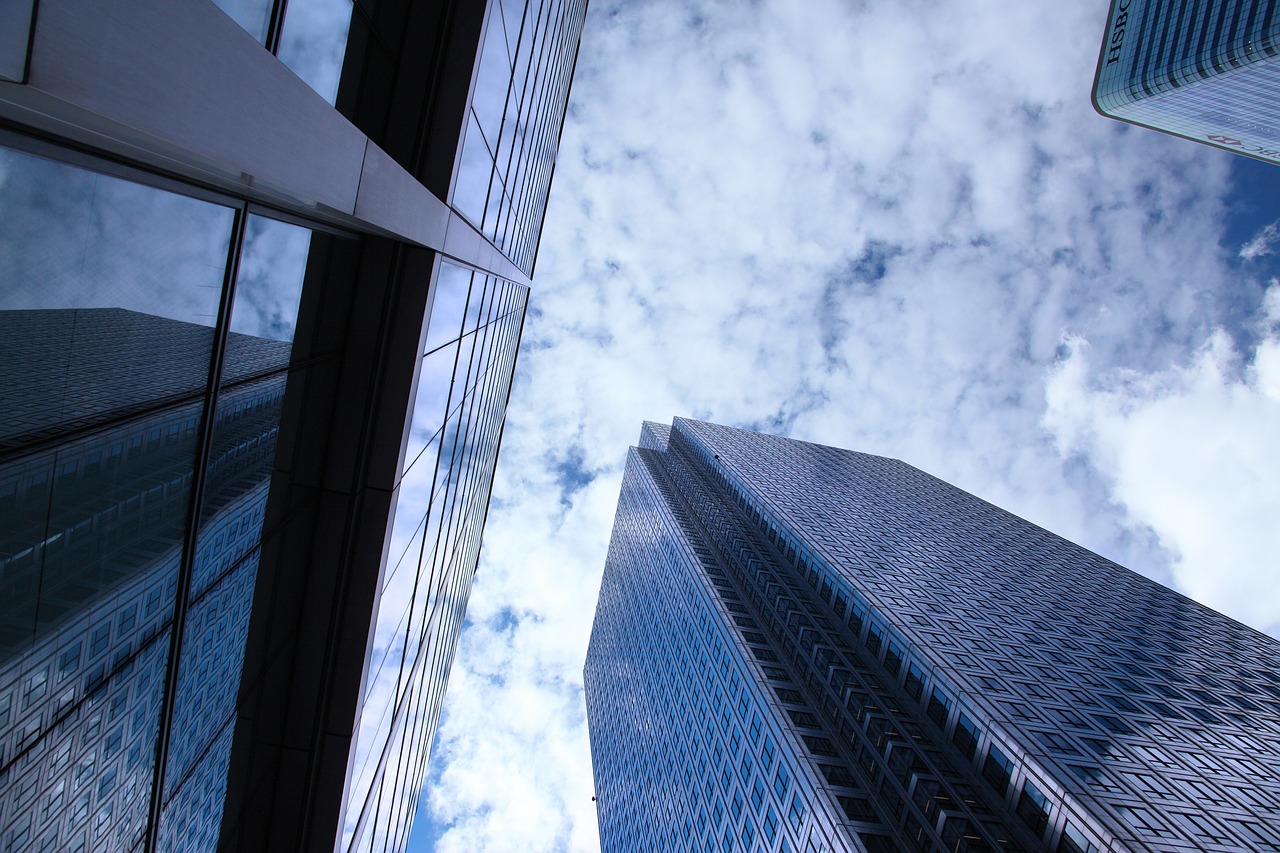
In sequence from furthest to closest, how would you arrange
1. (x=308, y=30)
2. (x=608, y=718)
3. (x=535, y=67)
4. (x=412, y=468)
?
1. (x=608, y=718)
2. (x=535, y=67)
3. (x=412, y=468)
4. (x=308, y=30)

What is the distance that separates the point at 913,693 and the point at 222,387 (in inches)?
2941

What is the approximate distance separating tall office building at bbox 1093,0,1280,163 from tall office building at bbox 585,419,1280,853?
7277cm

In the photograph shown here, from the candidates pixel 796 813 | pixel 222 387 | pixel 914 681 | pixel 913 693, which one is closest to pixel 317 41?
pixel 222 387

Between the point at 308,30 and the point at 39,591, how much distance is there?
6.16 metres

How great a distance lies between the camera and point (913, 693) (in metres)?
67.2

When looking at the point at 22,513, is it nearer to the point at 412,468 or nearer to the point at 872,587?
the point at 412,468

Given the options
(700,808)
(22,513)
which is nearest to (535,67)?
(22,513)

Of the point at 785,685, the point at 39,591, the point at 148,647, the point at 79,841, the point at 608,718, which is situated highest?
the point at 39,591

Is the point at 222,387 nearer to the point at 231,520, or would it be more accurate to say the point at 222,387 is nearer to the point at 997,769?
the point at 231,520

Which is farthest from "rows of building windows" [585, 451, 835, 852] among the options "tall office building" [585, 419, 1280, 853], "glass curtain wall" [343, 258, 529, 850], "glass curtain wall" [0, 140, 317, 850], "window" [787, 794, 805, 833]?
"glass curtain wall" [0, 140, 317, 850]

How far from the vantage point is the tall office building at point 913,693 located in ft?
162

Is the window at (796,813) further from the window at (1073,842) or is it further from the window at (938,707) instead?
the window at (1073,842)

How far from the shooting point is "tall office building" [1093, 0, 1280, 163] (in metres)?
79.9

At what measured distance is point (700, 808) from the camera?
2810 inches
